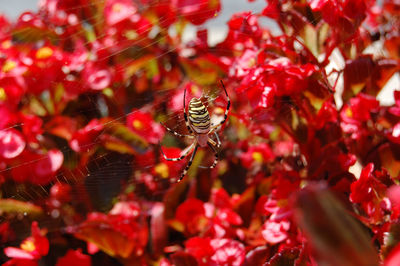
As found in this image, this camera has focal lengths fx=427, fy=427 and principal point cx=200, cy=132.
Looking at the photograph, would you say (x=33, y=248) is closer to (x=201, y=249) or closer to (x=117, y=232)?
(x=117, y=232)

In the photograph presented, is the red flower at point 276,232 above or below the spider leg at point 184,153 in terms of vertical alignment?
below

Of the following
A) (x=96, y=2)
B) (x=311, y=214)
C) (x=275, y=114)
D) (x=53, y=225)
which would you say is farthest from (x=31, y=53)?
(x=311, y=214)

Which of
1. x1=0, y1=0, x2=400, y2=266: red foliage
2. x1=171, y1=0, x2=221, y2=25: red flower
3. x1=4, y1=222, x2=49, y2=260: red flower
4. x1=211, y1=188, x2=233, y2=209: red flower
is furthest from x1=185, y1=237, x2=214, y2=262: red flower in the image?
x1=171, y1=0, x2=221, y2=25: red flower

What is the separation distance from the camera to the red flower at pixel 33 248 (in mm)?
588

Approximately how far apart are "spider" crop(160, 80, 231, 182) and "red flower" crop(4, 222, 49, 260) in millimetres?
210

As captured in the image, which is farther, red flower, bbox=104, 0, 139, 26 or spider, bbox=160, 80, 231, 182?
red flower, bbox=104, 0, 139, 26

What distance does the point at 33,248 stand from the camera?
0.60m

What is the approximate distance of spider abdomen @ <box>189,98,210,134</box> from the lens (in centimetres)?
53

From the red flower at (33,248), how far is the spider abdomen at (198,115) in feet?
0.87

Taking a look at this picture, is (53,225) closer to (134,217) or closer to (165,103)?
(134,217)

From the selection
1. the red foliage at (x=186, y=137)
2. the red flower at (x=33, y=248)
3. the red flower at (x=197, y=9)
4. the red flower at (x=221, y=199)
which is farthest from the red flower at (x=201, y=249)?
the red flower at (x=197, y=9)

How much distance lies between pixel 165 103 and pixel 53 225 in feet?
0.85

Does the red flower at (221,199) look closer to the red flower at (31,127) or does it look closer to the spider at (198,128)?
the spider at (198,128)

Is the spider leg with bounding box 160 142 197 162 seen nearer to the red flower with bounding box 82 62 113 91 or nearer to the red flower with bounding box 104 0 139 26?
the red flower with bounding box 82 62 113 91
